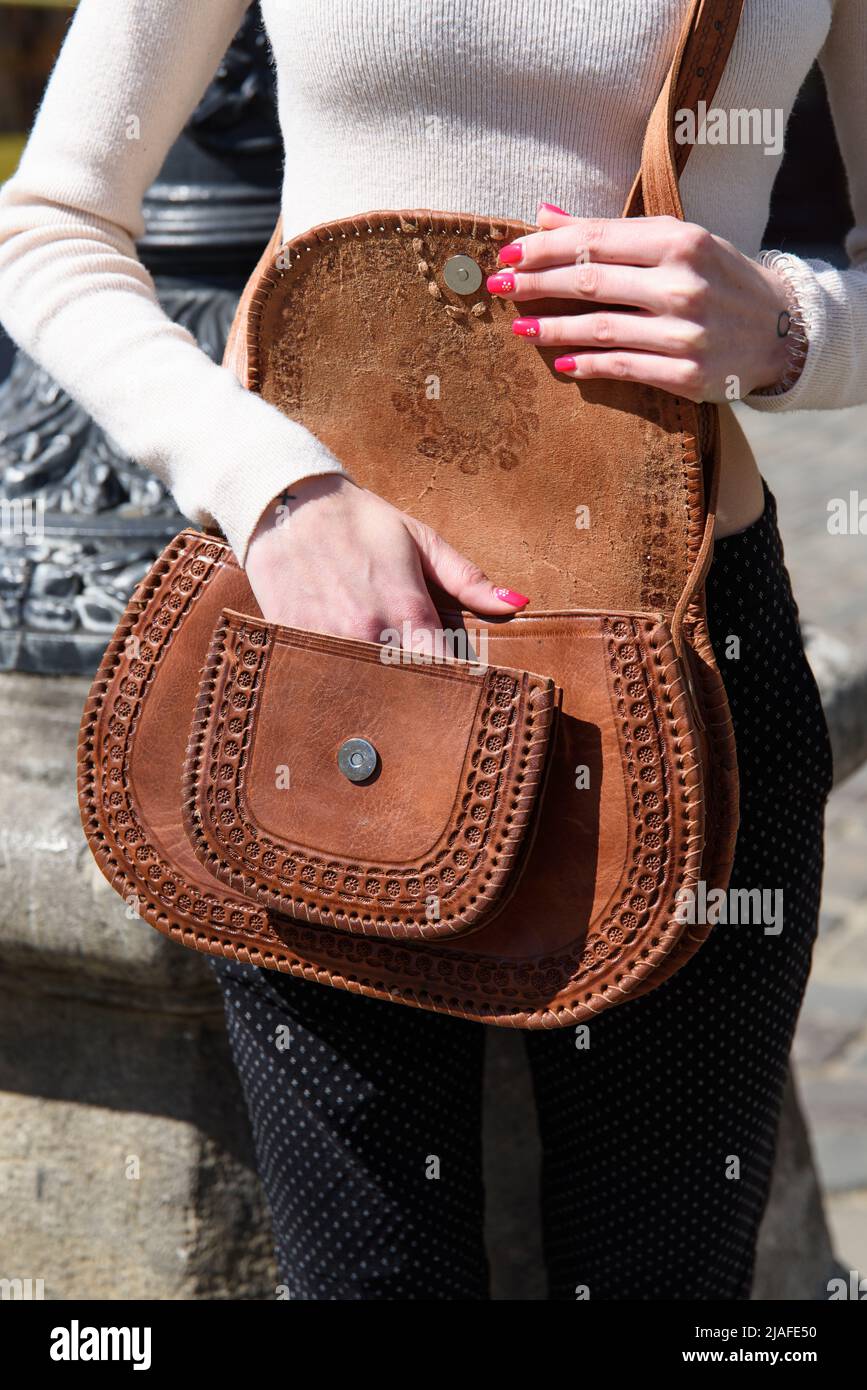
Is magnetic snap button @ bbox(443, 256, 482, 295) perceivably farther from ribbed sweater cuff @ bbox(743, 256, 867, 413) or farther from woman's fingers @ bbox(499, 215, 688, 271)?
ribbed sweater cuff @ bbox(743, 256, 867, 413)

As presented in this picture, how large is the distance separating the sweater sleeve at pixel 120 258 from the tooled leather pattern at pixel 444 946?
0.34 feet

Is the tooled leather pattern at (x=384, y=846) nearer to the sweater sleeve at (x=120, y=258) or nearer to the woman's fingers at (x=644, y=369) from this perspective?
the sweater sleeve at (x=120, y=258)

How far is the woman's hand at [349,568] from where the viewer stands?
100cm

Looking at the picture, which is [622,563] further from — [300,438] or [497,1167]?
[497,1167]

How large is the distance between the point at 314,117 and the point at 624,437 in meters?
0.33

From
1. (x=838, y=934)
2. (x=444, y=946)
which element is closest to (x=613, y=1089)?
(x=444, y=946)

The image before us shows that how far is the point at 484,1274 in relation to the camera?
126cm

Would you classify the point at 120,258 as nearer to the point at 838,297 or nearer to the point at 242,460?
the point at 242,460

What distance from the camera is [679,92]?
3.18 ft

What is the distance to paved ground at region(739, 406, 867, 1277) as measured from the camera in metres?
2.54

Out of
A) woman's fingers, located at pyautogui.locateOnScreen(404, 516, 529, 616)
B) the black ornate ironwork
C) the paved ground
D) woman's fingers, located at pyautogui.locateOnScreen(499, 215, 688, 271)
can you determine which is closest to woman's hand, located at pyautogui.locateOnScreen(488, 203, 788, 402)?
woman's fingers, located at pyautogui.locateOnScreen(499, 215, 688, 271)

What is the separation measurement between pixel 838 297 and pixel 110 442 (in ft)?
3.33
